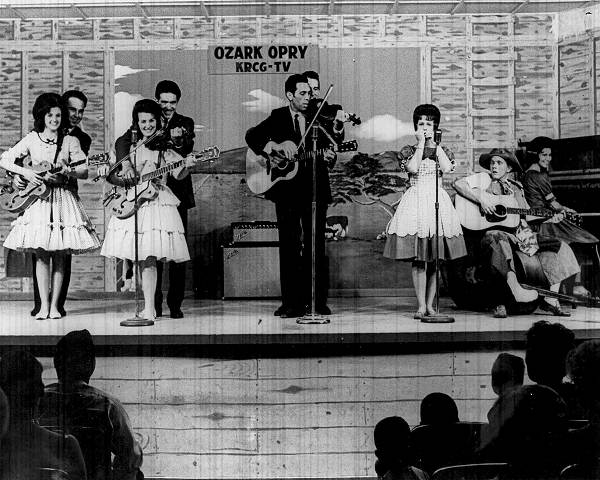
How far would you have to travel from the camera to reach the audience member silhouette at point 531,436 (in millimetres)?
4348

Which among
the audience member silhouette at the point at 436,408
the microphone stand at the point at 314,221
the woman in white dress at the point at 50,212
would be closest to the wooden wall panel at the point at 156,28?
the woman in white dress at the point at 50,212

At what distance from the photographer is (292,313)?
4.42 meters

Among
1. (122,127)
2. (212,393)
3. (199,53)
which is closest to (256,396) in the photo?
(212,393)

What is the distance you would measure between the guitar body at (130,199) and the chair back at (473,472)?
2467 millimetres

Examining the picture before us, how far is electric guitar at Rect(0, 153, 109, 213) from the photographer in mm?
4461

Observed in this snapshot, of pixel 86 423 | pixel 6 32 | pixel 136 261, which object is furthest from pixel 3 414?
pixel 6 32

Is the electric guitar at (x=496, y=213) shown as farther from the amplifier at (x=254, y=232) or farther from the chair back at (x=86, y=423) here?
the chair back at (x=86, y=423)

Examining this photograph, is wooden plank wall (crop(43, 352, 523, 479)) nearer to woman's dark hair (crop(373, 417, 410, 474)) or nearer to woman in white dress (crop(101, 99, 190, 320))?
woman's dark hair (crop(373, 417, 410, 474))

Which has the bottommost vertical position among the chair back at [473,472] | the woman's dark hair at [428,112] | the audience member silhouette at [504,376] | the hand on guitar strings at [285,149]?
the chair back at [473,472]

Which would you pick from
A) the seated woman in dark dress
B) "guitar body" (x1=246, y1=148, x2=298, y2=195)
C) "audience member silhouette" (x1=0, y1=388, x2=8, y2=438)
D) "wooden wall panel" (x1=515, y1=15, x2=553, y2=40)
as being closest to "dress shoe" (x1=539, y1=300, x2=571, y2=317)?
the seated woman in dark dress

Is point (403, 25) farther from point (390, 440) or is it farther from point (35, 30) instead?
point (390, 440)

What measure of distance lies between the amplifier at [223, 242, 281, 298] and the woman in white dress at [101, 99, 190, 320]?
0.95ft

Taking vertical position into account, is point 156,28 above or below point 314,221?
above

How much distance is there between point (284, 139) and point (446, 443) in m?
2.15
